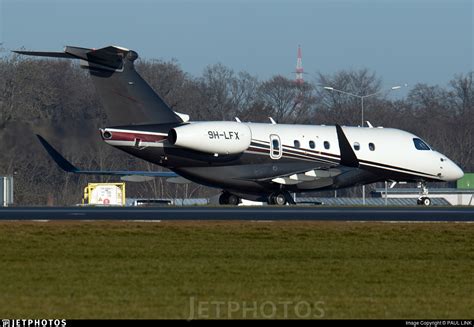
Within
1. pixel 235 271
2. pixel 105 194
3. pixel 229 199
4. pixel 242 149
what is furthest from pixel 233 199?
pixel 235 271

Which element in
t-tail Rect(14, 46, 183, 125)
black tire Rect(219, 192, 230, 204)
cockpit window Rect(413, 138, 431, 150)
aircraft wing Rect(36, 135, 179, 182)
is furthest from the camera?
cockpit window Rect(413, 138, 431, 150)

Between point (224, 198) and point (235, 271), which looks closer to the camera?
point (235, 271)

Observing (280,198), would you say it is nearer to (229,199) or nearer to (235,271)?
(229,199)

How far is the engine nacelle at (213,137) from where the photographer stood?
149 feet

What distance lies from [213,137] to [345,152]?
6799mm

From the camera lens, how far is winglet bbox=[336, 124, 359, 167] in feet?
163

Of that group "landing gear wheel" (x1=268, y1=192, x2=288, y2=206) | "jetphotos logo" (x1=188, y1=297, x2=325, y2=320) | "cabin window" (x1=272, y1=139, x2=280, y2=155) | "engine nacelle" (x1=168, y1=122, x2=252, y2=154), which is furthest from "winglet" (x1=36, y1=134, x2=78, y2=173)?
"jetphotos logo" (x1=188, y1=297, x2=325, y2=320)

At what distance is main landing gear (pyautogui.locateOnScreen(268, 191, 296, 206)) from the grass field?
67.6ft

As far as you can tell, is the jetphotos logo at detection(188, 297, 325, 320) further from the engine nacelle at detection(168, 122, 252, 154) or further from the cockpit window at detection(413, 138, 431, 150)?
the cockpit window at detection(413, 138, 431, 150)

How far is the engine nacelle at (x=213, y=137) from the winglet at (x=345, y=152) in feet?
13.6

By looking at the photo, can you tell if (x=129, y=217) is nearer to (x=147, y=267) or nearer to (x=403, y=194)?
(x=147, y=267)

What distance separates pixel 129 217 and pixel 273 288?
17.1 metres

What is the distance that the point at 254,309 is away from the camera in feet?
48.9

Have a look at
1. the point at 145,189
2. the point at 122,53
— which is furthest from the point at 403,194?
the point at 122,53
